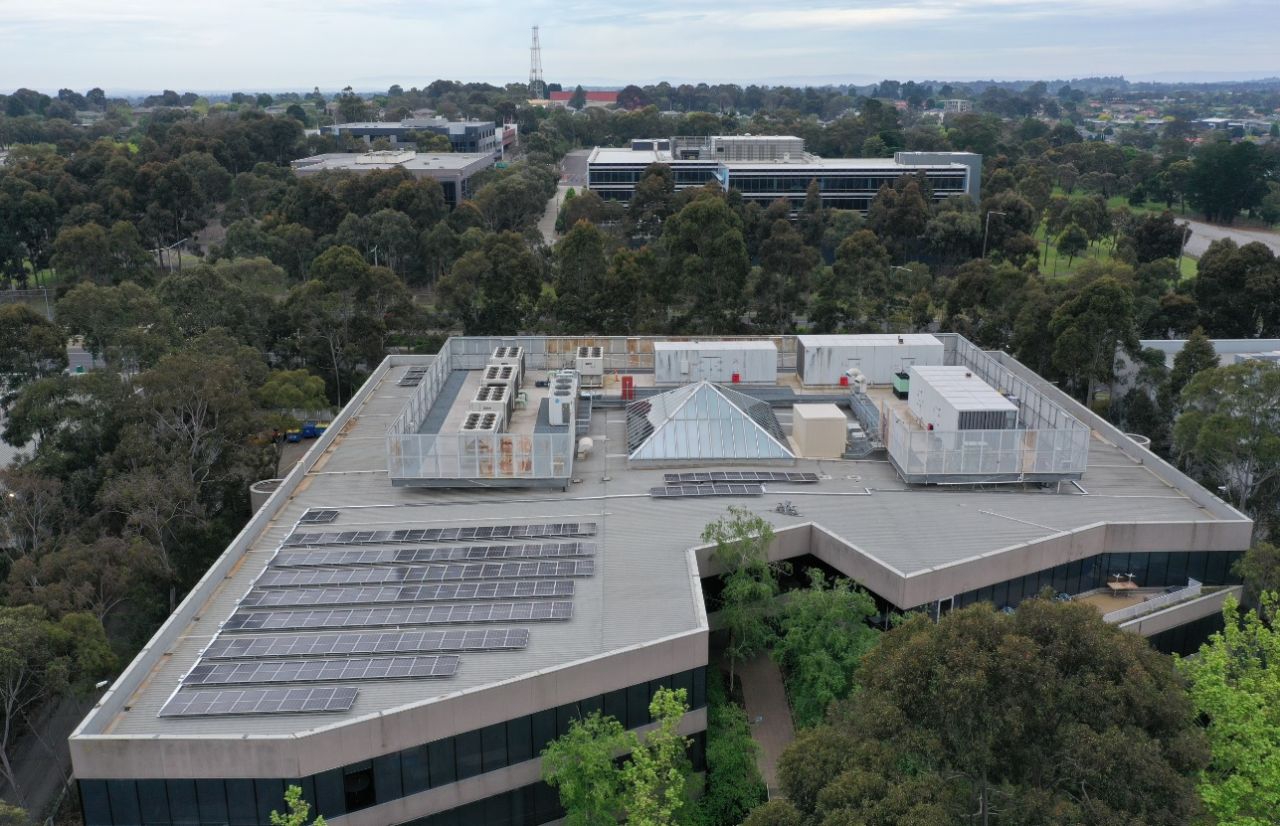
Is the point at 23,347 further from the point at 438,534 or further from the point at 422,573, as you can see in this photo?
the point at 422,573

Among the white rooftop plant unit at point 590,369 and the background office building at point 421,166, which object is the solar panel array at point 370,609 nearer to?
the white rooftop plant unit at point 590,369

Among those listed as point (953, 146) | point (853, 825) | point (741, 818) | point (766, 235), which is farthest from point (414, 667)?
point (953, 146)

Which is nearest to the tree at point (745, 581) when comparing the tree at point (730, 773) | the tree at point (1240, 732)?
the tree at point (730, 773)

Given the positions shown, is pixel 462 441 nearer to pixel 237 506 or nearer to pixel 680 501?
pixel 680 501

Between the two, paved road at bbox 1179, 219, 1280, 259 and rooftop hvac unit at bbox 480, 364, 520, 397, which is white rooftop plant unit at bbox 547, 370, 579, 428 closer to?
rooftop hvac unit at bbox 480, 364, 520, 397

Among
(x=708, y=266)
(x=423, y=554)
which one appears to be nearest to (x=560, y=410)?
(x=423, y=554)

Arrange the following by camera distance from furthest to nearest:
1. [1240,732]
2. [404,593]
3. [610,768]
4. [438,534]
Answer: [438,534]
[404,593]
[610,768]
[1240,732]
